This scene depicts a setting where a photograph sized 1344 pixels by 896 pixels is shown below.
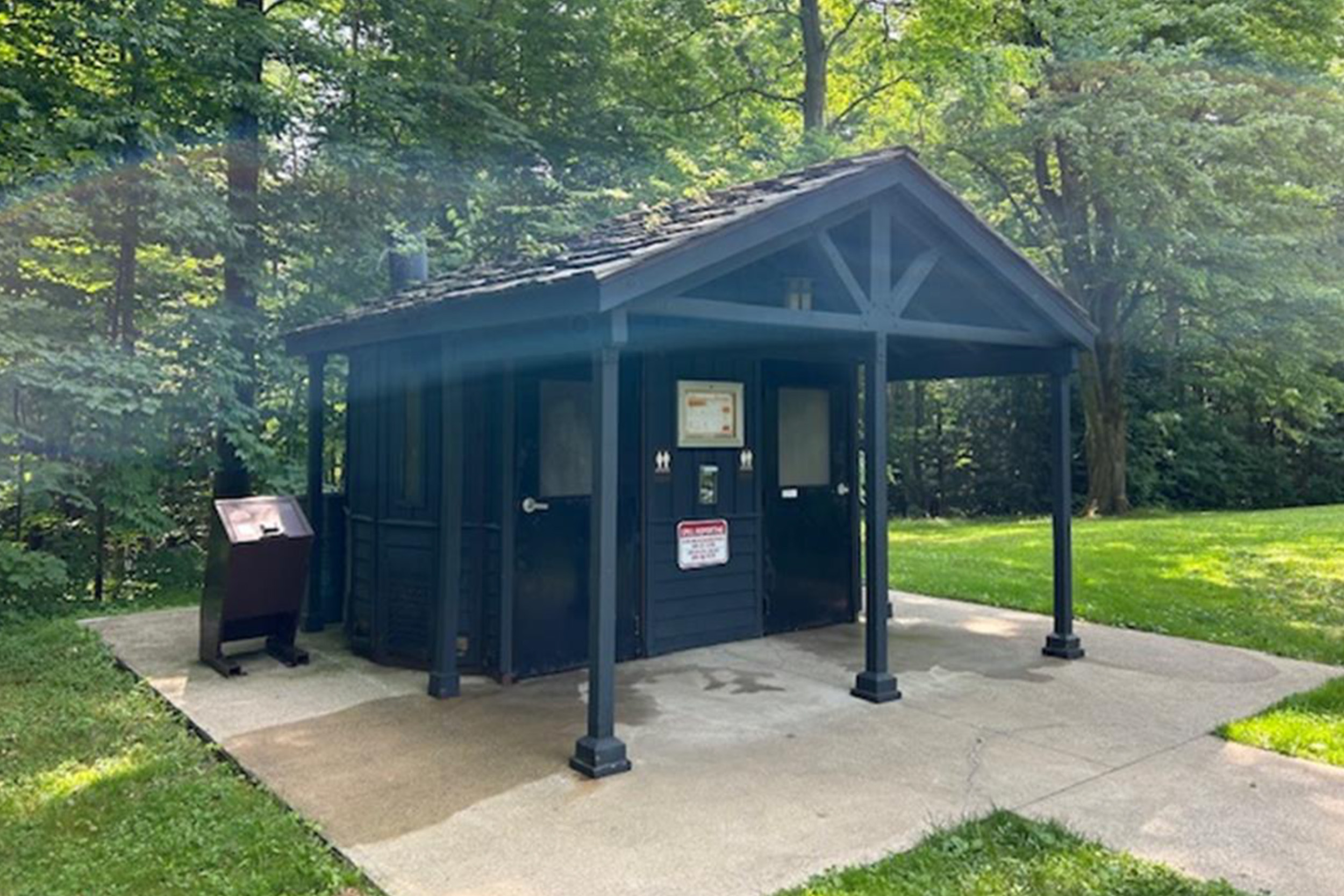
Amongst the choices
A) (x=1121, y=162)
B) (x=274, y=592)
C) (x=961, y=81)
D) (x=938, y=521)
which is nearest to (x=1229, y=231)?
(x=1121, y=162)

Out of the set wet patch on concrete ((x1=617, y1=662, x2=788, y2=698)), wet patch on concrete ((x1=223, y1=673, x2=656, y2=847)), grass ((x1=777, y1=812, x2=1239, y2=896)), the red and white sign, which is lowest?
grass ((x1=777, y1=812, x2=1239, y2=896))

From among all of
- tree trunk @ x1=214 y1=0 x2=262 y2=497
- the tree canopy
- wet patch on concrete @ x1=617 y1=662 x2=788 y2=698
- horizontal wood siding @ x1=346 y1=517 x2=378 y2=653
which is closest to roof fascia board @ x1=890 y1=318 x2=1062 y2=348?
wet patch on concrete @ x1=617 y1=662 x2=788 y2=698

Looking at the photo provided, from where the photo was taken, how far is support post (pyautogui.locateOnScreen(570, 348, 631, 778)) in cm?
363

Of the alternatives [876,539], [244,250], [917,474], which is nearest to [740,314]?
[876,539]

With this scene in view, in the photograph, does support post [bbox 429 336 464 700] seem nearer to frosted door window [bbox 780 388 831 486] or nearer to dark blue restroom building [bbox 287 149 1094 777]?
dark blue restroom building [bbox 287 149 1094 777]

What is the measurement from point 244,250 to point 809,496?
19.6 feet

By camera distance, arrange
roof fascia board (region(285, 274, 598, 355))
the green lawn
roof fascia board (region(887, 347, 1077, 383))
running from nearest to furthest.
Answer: roof fascia board (region(285, 274, 598, 355)), the green lawn, roof fascia board (region(887, 347, 1077, 383))

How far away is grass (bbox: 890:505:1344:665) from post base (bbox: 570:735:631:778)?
4.55m

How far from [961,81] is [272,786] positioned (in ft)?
39.5

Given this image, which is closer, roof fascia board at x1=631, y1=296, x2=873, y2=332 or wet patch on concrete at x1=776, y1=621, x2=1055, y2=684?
roof fascia board at x1=631, y1=296, x2=873, y2=332

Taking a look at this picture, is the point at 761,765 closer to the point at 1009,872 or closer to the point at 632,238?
the point at 1009,872

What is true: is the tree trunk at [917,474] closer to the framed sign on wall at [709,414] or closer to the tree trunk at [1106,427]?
the tree trunk at [1106,427]

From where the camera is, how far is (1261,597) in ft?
24.5

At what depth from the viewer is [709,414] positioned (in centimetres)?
572
